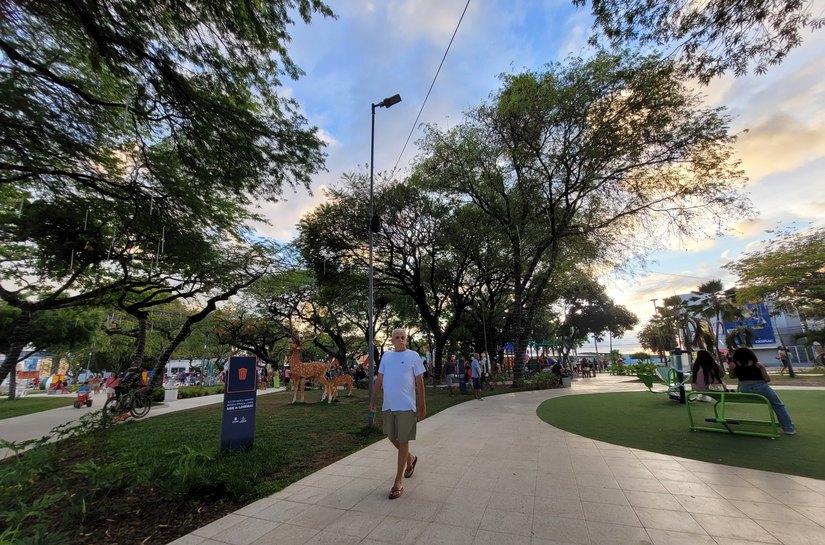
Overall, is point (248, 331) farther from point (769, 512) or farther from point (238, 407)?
point (769, 512)

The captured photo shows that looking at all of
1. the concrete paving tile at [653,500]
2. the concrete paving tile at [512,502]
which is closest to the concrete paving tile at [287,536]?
the concrete paving tile at [512,502]

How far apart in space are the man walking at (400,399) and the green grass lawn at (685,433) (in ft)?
14.6

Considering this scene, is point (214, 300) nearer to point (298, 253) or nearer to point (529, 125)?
point (298, 253)

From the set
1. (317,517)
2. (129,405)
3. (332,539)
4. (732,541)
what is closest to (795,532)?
(732,541)

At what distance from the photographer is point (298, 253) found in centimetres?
2058

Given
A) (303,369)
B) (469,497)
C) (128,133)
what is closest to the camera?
(469,497)

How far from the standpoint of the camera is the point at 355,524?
11.6 ft

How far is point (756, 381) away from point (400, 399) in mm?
7143

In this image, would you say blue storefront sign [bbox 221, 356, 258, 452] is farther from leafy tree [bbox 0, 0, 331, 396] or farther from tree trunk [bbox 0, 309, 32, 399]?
tree trunk [bbox 0, 309, 32, 399]

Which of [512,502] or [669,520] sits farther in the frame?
[512,502]

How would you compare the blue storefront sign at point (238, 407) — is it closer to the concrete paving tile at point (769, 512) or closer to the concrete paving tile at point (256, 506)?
the concrete paving tile at point (256, 506)

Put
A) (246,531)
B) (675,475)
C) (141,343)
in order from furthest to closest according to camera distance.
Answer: (141,343) < (675,475) < (246,531)

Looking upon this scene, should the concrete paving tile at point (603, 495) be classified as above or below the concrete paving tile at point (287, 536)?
below

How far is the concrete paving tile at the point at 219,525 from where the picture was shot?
3.45m
